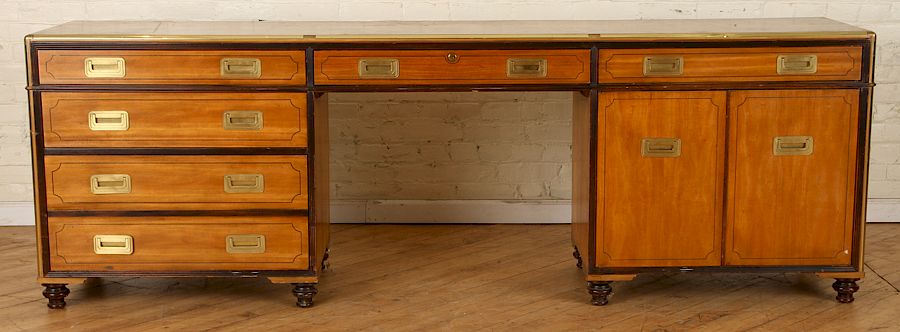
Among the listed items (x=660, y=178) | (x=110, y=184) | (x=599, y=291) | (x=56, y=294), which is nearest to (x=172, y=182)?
(x=110, y=184)

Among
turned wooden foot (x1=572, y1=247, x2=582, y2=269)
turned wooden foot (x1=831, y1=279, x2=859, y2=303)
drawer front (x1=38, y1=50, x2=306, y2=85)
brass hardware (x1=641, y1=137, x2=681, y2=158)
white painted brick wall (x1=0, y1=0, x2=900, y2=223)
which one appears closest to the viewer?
drawer front (x1=38, y1=50, x2=306, y2=85)

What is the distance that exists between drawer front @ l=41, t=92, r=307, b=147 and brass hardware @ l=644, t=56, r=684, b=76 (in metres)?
1.04

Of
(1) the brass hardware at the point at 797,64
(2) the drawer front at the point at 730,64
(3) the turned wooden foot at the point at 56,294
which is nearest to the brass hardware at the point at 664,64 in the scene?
(2) the drawer front at the point at 730,64

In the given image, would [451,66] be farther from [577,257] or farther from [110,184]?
[110,184]

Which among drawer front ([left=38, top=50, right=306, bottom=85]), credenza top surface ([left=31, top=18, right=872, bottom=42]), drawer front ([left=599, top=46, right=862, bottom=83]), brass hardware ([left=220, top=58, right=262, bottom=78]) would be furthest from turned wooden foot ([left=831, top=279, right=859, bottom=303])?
brass hardware ([left=220, top=58, right=262, bottom=78])

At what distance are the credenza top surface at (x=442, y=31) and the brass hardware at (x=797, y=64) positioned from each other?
0.06 metres

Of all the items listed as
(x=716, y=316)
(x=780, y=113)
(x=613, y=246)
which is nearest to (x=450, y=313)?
(x=613, y=246)

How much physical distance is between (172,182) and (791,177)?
190 centimetres

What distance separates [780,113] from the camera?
3.64 meters

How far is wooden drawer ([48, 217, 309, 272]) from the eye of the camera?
367 centimetres

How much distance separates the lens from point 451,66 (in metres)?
3.59

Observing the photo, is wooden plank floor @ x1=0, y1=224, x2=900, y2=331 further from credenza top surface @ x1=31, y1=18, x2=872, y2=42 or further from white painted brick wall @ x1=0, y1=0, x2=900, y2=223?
credenza top surface @ x1=31, y1=18, x2=872, y2=42

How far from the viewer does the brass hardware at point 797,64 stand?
360 cm

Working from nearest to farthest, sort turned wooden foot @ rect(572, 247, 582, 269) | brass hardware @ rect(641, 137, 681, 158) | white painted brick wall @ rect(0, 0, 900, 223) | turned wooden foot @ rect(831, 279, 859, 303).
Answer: brass hardware @ rect(641, 137, 681, 158) → turned wooden foot @ rect(831, 279, 859, 303) → turned wooden foot @ rect(572, 247, 582, 269) → white painted brick wall @ rect(0, 0, 900, 223)
